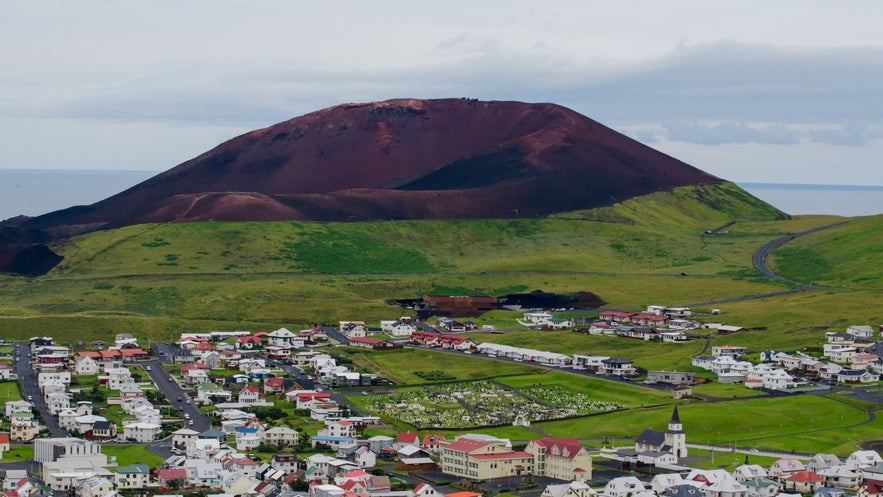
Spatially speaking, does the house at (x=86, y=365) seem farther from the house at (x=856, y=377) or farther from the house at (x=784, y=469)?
the house at (x=784, y=469)

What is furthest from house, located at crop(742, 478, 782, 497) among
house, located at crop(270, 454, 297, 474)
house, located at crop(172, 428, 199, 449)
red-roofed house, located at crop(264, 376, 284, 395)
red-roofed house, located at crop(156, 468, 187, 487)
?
red-roofed house, located at crop(264, 376, 284, 395)

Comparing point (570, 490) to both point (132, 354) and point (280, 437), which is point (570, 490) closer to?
point (280, 437)

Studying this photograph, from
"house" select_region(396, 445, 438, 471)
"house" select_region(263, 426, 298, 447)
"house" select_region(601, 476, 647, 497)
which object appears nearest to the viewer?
"house" select_region(601, 476, 647, 497)

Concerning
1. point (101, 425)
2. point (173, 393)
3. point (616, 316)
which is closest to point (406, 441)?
point (101, 425)

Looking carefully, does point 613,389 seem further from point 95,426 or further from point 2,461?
point 2,461

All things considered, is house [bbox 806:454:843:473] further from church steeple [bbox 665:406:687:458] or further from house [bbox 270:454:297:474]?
house [bbox 270:454:297:474]

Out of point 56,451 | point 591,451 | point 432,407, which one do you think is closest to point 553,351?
point 432,407
